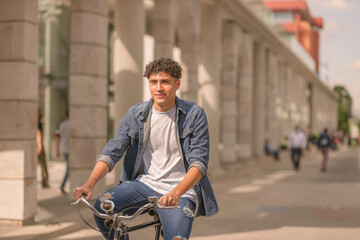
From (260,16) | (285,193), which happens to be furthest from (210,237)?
(260,16)

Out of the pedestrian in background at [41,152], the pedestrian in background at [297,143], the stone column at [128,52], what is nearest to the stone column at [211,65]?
the pedestrian in background at [297,143]

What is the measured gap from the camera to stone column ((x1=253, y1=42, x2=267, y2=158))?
3141cm

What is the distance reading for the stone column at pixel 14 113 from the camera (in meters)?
9.12

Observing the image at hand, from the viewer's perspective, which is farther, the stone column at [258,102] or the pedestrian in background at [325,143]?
the stone column at [258,102]

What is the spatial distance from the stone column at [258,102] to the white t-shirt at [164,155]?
27611 millimetres

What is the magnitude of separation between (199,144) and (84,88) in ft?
27.6

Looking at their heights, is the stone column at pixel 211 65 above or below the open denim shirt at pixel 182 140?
above

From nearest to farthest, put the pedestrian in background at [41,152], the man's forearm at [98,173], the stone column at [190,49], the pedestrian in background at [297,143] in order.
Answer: the man's forearm at [98,173] < the pedestrian in background at [41,152] < the stone column at [190,49] < the pedestrian in background at [297,143]

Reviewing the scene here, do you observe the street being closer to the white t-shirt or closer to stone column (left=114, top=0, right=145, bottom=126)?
stone column (left=114, top=0, right=145, bottom=126)

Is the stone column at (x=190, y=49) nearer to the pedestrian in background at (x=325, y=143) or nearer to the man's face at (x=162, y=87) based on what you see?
the pedestrian in background at (x=325, y=143)

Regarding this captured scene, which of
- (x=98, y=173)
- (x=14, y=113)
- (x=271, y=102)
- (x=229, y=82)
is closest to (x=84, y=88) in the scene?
(x=14, y=113)

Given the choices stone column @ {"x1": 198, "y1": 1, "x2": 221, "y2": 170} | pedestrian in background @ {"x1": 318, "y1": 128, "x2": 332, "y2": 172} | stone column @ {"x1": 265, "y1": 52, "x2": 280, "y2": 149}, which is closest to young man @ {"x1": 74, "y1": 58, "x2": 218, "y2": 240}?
stone column @ {"x1": 198, "y1": 1, "x2": 221, "y2": 170}

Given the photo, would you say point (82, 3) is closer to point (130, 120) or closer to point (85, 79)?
point (85, 79)

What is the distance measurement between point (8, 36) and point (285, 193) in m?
8.19
